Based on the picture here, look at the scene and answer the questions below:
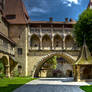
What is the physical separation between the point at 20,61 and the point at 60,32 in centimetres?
984

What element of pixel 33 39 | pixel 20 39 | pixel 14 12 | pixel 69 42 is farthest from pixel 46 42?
pixel 14 12

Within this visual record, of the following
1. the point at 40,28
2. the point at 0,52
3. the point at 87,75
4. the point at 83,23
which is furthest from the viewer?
the point at 40,28

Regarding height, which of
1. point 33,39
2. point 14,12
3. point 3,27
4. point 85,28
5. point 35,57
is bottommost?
point 35,57

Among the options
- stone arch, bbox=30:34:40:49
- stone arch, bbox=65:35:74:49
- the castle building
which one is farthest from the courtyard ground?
stone arch, bbox=65:35:74:49

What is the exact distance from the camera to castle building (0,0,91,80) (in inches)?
1224

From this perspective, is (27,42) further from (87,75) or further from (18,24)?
(87,75)

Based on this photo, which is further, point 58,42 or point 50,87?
point 58,42

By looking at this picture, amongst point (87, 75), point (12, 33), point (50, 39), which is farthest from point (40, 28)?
point (87, 75)

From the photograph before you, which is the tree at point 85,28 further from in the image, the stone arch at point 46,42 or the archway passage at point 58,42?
the stone arch at point 46,42

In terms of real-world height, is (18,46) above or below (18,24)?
below

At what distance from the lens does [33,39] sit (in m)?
33.7

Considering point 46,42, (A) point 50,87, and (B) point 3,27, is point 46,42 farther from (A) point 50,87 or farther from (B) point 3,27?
(A) point 50,87

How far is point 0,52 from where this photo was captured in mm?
22625

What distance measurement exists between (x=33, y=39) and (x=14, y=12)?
6633 millimetres
